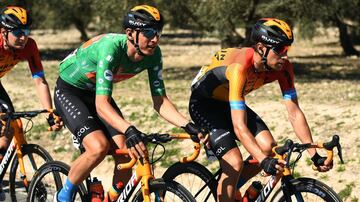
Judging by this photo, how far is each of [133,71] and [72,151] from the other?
18.7ft

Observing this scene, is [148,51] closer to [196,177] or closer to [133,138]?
[133,138]

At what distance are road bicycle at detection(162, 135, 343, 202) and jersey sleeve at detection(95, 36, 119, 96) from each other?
1.07 m

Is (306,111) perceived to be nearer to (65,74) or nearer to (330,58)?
(65,74)

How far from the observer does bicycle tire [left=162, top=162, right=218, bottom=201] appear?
254 inches

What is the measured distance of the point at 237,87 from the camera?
585cm

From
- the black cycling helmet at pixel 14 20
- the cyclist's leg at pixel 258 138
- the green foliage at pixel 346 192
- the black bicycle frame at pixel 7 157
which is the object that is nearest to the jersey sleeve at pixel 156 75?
the cyclist's leg at pixel 258 138

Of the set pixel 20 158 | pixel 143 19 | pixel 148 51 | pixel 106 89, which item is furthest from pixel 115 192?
pixel 20 158

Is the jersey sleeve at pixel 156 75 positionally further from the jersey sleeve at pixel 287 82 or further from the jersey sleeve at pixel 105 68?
the jersey sleeve at pixel 287 82

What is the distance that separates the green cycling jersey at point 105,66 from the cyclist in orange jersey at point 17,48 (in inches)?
30.3

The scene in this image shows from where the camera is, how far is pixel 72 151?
38.5ft

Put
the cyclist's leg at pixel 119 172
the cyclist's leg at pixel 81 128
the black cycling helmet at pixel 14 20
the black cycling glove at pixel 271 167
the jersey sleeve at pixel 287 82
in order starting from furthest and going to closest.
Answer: the black cycling helmet at pixel 14 20
the cyclist's leg at pixel 119 172
the jersey sleeve at pixel 287 82
the cyclist's leg at pixel 81 128
the black cycling glove at pixel 271 167

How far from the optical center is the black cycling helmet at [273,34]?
227 inches

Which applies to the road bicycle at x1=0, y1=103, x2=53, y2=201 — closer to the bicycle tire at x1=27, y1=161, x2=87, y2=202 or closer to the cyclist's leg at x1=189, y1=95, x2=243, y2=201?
the bicycle tire at x1=27, y1=161, x2=87, y2=202

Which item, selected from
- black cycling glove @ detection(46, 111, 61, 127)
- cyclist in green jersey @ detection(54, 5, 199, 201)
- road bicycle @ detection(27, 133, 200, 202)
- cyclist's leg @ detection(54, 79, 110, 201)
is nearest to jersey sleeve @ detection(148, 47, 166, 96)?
cyclist in green jersey @ detection(54, 5, 199, 201)
